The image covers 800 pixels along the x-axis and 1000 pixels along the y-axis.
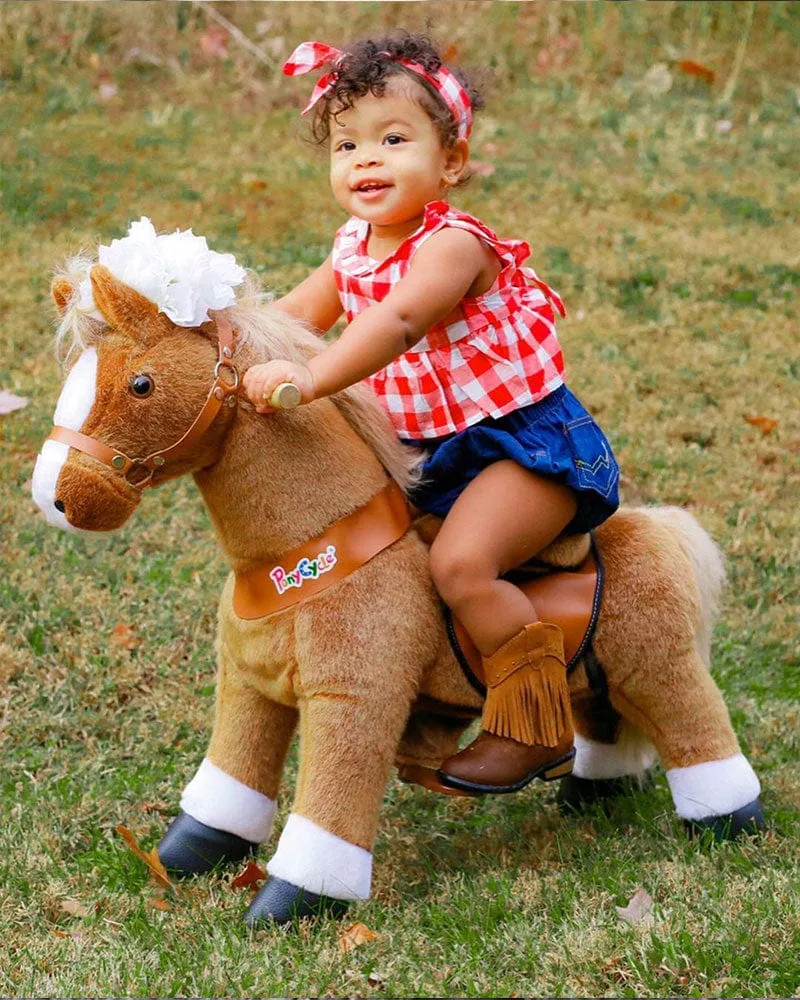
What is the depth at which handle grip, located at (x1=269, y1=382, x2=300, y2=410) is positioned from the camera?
2.80 meters

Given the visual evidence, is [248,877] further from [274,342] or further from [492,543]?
[274,342]

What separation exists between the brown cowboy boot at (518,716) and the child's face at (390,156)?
102cm

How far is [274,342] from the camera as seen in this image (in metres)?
3.04

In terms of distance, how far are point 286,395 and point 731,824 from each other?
158 cm

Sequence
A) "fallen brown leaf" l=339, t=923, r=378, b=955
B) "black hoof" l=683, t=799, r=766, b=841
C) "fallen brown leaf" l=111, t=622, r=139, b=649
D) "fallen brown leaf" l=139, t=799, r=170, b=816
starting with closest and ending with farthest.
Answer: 1. "fallen brown leaf" l=339, t=923, r=378, b=955
2. "black hoof" l=683, t=799, r=766, b=841
3. "fallen brown leaf" l=139, t=799, r=170, b=816
4. "fallen brown leaf" l=111, t=622, r=139, b=649

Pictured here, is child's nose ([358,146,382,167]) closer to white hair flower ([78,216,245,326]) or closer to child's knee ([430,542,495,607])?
white hair flower ([78,216,245,326])

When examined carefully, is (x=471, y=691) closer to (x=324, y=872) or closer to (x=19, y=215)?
(x=324, y=872)

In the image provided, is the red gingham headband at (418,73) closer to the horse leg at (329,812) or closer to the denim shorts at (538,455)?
the denim shorts at (538,455)

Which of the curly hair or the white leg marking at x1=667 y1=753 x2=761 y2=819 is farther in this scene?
the white leg marking at x1=667 y1=753 x2=761 y2=819

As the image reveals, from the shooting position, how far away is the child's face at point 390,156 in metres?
3.09

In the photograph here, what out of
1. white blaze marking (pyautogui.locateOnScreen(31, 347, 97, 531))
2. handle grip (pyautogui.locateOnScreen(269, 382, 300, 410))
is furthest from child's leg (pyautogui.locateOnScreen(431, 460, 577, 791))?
white blaze marking (pyautogui.locateOnScreen(31, 347, 97, 531))

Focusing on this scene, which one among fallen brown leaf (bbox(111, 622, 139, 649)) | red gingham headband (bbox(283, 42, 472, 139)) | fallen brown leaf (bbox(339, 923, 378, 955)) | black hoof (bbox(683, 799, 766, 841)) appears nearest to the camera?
fallen brown leaf (bbox(339, 923, 378, 955))

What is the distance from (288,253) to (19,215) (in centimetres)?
153

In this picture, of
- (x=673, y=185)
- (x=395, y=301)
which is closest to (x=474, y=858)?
(x=395, y=301)
